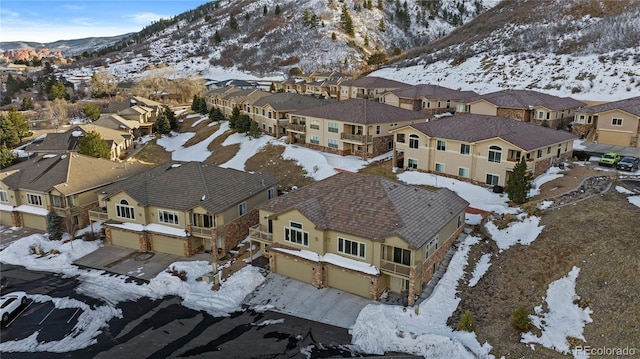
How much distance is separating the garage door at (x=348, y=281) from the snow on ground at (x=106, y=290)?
5009 millimetres

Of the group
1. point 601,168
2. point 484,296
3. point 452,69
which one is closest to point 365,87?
point 452,69

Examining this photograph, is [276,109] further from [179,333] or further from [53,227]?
[179,333]

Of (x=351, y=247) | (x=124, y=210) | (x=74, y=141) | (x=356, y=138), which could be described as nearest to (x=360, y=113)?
(x=356, y=138)

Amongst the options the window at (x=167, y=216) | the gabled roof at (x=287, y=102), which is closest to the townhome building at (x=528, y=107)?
the gabled roof at (x=287, y=102)

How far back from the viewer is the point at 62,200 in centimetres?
3991

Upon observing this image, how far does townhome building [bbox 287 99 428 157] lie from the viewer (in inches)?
2035

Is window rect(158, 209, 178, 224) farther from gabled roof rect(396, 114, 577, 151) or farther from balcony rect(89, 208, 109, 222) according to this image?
gabled roof rect(396, 114, 577, 151)

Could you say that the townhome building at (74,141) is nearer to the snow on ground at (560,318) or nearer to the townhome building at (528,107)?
the townhome building at (528,107)

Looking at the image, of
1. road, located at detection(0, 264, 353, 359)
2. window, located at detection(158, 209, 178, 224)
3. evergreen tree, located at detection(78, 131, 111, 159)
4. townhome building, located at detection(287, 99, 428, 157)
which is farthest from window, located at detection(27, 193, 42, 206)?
townhome building, located at detection(287, 99, 428, 157)

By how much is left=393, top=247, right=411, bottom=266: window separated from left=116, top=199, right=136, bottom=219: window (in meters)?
22.4

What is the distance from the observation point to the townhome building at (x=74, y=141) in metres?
59.8

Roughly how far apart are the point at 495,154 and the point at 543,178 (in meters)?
4.96

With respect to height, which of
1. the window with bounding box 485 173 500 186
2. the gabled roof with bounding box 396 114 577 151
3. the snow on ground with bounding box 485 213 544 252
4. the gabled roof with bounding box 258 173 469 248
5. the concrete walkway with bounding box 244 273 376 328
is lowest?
the concrete walkway with bounding box 244 273 376 328

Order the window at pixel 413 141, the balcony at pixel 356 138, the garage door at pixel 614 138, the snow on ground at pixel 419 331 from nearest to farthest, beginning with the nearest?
the snow on ground at pixel 419 331 < the window at pixel 413 141 < the garage door at pixel 614 138 < the balcony at pixel 356 138
